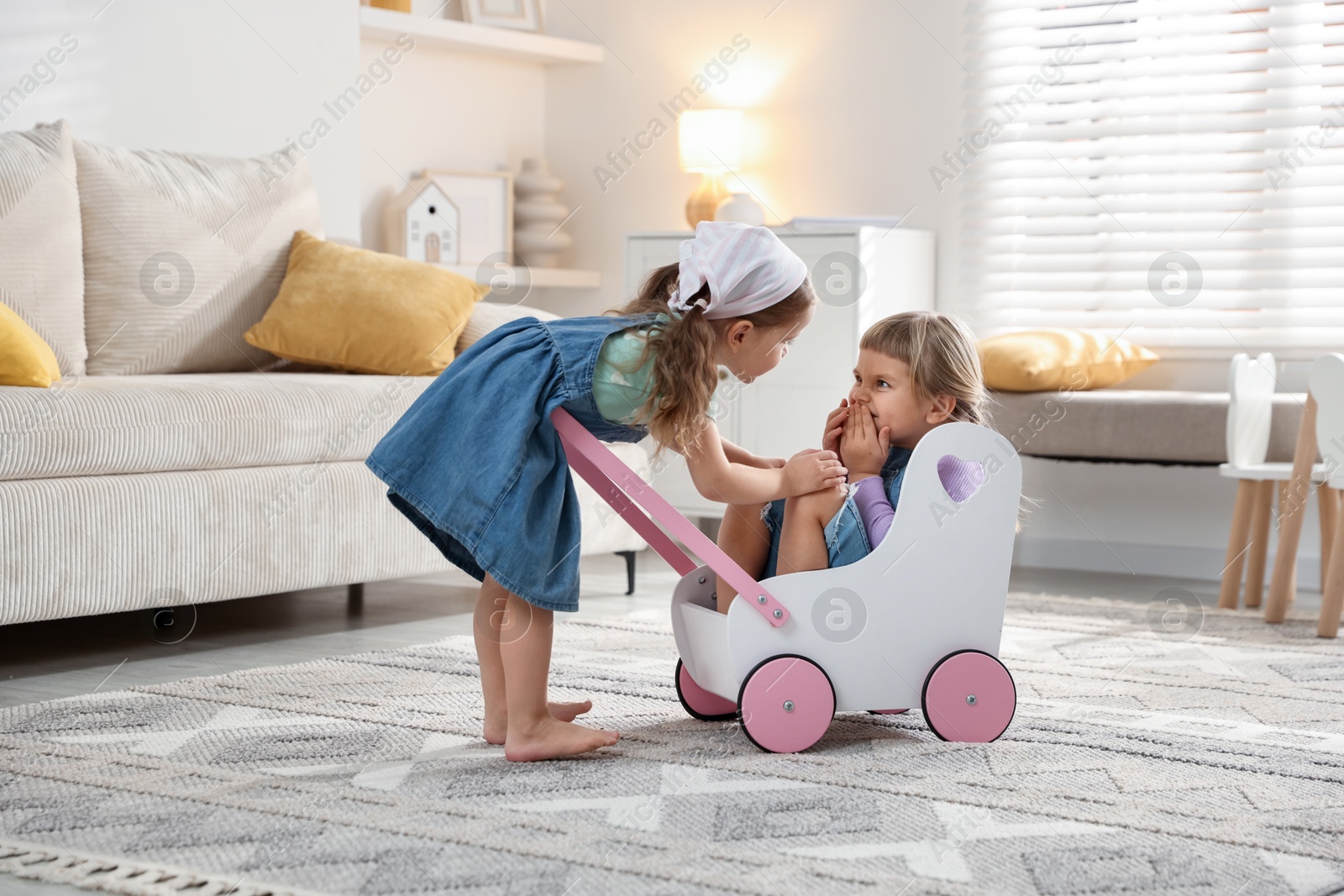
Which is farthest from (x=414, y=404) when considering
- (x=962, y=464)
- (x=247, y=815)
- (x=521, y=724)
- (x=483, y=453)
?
(x=962, y=464)

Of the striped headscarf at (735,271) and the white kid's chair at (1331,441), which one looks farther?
the white kid's chair at (1331,441)

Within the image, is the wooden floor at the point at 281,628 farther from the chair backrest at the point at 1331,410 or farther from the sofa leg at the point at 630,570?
the chair backrest at the point at 1331,410

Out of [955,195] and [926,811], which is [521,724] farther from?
[955,195]

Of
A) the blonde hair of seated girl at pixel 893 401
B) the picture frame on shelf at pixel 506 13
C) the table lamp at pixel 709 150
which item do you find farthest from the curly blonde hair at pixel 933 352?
the picture frame on shelf at pixel 506 13

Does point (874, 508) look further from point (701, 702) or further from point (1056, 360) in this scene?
point (1056, 360)

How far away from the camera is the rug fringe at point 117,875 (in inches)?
42.1

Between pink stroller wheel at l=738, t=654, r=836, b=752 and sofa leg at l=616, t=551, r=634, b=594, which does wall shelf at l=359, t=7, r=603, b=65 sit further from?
pink stroller wheel at l=738, t=654, r=836, b=752

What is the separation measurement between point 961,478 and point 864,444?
4.9 inches

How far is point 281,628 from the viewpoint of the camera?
7.74ft

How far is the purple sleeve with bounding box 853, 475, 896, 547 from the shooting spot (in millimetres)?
1545

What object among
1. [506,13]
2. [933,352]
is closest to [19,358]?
[933,352]

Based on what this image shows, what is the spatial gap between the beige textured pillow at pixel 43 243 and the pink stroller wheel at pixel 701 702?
1.32 metres

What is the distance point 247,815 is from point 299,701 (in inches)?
19.8

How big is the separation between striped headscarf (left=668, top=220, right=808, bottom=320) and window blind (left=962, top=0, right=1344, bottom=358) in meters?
2.13
